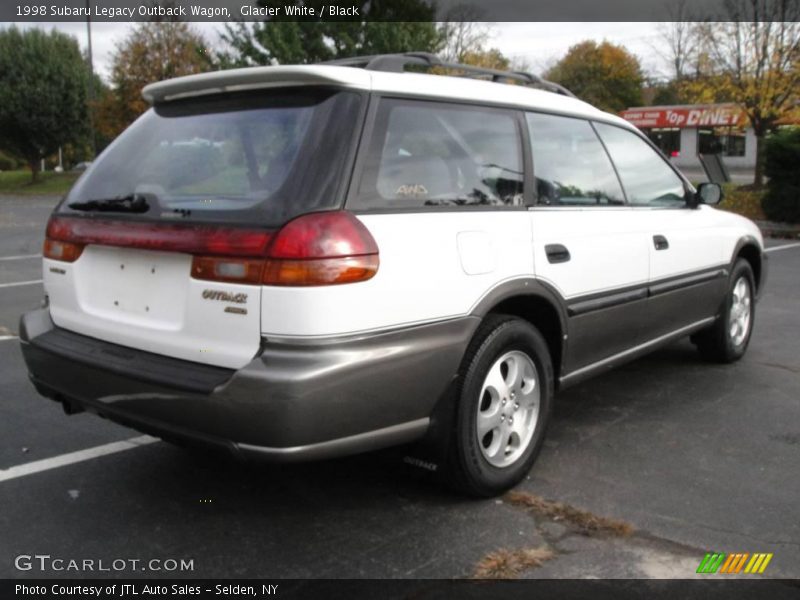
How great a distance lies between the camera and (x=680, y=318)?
5074 mm

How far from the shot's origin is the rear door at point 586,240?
388 cm

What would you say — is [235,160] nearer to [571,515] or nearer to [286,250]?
[286,250]

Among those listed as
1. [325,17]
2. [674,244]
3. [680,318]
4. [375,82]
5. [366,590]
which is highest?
[325,17]

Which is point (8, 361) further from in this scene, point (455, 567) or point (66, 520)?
point (455, 567)

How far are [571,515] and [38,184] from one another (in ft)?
138

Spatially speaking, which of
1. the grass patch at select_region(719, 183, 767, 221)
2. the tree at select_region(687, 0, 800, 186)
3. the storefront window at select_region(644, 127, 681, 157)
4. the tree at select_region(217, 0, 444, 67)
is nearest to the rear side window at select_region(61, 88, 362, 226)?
the grass patch at select_region(719, 183, 767, 221)

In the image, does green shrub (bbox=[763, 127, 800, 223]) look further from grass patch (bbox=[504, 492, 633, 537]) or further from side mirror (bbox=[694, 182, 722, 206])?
grass patch (bbox=[504, 492, 633, 537])

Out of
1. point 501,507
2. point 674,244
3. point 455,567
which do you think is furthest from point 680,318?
point 455,567

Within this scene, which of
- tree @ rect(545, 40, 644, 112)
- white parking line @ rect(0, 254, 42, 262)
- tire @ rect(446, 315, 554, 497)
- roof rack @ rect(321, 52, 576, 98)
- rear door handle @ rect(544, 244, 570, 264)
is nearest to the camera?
tire @ rect(446, 315, 554, 497)

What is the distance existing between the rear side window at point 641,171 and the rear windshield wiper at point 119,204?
2.54 metres

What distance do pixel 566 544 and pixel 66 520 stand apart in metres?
2.01

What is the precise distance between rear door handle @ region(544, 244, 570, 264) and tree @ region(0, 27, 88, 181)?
130 ft

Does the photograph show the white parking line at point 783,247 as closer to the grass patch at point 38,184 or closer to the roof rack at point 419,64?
the roof rack at point 419,64

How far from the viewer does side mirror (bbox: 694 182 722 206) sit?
5.30m
